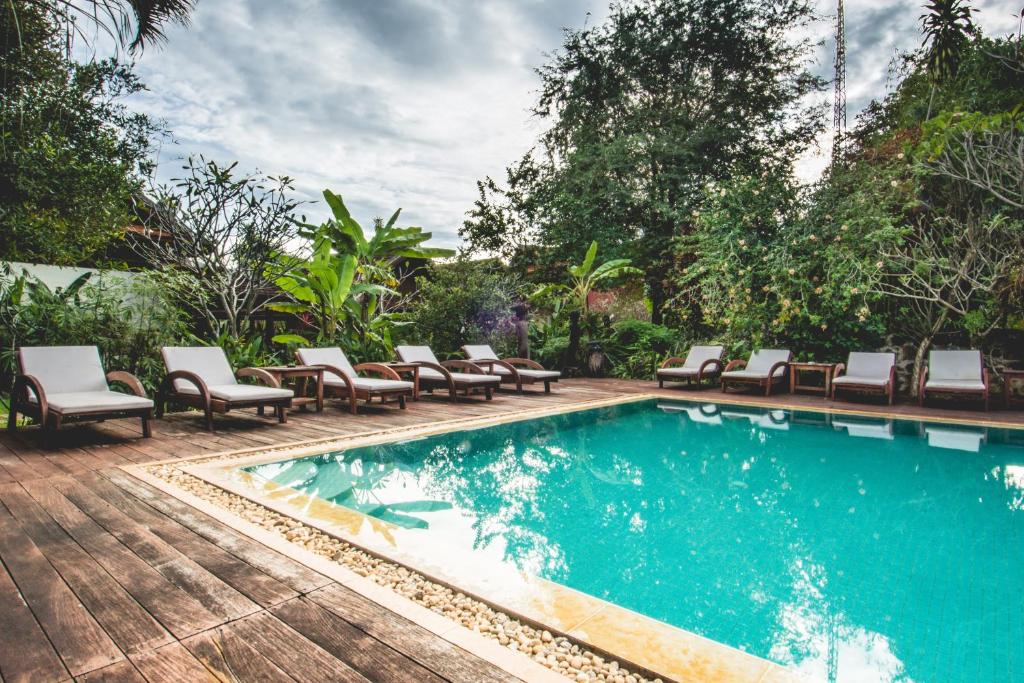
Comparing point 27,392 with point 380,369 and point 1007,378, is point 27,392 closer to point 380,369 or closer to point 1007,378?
point 380,369

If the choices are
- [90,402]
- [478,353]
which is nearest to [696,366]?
[478,353]

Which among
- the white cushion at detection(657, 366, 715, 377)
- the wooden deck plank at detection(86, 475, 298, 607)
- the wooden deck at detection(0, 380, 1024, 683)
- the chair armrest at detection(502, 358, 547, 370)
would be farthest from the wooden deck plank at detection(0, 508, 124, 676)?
the white cushion at detection(657, 366, 715, 377)

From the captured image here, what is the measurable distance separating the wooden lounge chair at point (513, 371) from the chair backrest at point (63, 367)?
522 cm

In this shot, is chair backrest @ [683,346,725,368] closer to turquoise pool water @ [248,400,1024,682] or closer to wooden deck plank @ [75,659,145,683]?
turquoise pool water @ [248,400,1024,682]

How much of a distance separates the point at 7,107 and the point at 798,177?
15.4m

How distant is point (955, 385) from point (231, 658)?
9092 mm

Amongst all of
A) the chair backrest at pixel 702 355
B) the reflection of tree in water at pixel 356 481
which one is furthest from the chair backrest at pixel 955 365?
the reflection of tree in water at pixel 356 481

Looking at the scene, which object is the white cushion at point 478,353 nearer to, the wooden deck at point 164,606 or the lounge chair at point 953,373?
the wooden deck at point 164,606

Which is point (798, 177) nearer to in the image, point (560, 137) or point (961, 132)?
point (961, 132)

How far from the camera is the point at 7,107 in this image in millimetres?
7824

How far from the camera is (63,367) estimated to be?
568cm

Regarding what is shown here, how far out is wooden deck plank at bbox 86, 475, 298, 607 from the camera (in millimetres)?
2277

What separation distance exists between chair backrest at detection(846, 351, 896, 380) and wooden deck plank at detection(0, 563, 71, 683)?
31.9 ft

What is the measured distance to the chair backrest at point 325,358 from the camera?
→ 750 cm
